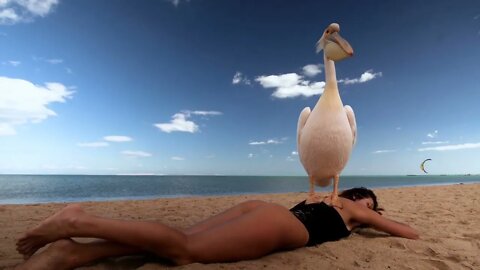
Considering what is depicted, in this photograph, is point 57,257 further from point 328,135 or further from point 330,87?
point 330,87

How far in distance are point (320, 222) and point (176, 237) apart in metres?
1.40

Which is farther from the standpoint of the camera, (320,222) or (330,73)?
(330,73)

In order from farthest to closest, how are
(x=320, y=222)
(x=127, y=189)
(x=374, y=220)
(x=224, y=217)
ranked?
(x=127, y=189)
(x=374, y=220)
(x=320, y=222)
(x=224, y=217)

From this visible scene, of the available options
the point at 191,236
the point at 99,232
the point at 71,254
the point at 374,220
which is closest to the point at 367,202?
the point at 374,220

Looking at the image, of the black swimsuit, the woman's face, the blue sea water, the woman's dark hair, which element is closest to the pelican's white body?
the woman's dark hair

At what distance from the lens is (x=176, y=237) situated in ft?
6.41

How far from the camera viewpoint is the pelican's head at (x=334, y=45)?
3576 mm

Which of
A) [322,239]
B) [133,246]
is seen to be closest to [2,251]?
[133,246]

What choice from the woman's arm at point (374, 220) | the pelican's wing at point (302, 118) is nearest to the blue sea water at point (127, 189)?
the pelican's wing at point (302, 118)

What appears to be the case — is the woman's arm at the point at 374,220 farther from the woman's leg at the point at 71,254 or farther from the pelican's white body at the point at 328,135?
the woman's leg at the point at 71,254

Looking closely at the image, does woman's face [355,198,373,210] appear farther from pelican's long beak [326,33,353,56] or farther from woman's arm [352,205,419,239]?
pelican's long beak [326,33,353,56]

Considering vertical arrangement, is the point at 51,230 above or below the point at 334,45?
below

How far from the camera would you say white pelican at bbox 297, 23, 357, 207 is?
135 inches

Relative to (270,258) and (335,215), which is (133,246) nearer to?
(270,258)
